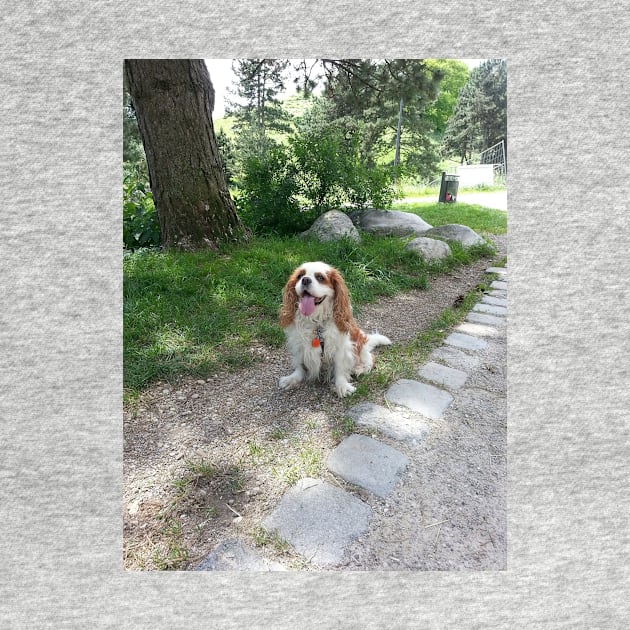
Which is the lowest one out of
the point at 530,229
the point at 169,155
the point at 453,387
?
the point at 453,387

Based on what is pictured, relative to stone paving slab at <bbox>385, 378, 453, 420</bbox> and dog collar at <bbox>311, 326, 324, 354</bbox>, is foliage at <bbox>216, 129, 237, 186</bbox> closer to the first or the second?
dog collar at <bbox>311, 326, 324, 354</bbox>

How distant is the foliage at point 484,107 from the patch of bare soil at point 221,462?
32 centimetres

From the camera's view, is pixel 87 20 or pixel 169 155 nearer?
pixel 87 20

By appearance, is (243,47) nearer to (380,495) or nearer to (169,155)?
(169,155)

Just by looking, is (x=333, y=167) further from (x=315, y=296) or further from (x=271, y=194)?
(x=315, y=296)

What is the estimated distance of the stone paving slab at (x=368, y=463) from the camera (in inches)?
45.3

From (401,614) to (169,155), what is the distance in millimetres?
1976

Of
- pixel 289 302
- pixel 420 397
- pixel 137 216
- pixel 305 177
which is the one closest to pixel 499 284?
pixel 420 397

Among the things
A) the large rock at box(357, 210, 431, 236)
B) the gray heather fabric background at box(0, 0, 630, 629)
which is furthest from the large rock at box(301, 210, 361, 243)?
the gray heather fabric background at box(0, 0, 630, 629)

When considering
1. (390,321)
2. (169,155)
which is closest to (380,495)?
(390,321)

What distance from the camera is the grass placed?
1.46 m

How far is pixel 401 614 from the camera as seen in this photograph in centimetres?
101

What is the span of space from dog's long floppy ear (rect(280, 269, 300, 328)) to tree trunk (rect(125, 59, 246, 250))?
538 mm

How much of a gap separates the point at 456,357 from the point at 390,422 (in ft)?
1.86
